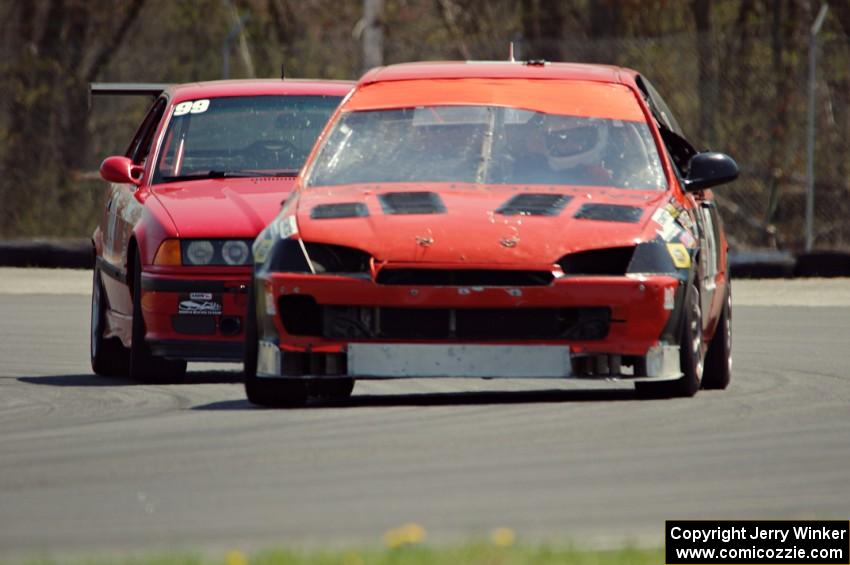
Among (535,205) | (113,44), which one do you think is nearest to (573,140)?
(535,205)

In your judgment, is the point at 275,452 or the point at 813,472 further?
the point at 275,452

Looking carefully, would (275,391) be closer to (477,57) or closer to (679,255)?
(679,255)

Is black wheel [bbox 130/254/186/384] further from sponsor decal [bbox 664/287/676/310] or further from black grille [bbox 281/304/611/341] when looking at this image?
sponsor decal [bbox 664/287/676/310]

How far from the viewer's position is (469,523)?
6.95m

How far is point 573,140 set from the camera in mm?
10938

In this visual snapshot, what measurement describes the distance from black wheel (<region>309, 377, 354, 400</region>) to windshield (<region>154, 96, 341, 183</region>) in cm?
219

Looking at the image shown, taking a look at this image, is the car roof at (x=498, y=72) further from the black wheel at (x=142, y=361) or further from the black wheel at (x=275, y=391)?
the black wheel at (x=275, y=391)

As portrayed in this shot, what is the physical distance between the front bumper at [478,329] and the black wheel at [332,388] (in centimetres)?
94

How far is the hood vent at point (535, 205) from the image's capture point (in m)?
10.0

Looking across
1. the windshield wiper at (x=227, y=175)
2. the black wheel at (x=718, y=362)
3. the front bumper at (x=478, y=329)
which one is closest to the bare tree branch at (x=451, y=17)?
the windshield wiper at (x=227, y=175)

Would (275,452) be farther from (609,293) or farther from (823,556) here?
(823,556)

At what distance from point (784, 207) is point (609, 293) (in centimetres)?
1518

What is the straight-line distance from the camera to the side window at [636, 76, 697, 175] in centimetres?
1167

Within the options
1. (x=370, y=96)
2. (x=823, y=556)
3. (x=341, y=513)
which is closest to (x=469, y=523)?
(x=341, y=513)
